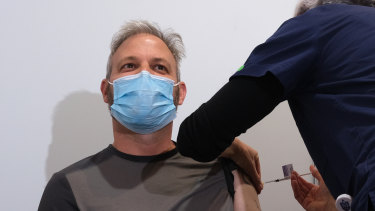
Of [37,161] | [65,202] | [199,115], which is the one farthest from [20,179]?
[199,115]

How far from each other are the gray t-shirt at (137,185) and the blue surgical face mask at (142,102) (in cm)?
12

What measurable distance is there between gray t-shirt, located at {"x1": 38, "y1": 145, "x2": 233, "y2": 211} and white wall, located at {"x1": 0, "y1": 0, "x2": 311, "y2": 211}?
287 millimetres

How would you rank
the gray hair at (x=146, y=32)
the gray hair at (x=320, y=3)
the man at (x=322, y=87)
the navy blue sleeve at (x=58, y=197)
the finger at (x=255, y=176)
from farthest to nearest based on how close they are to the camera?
the gray hair at (x=146, y=32)
the finger at (x=255, y=176)
the navy blue sleeve at (x=58, y=197)
the gray hair at (x=320, y=3)
the man at (x=322, y=87)

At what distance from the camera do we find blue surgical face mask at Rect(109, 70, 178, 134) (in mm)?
1101

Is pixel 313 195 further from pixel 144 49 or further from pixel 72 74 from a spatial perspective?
pixel 72 74

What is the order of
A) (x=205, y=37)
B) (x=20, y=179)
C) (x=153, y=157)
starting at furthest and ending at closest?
(x=205, y=37) < (x=20, y=179) < (x=153, y=157)

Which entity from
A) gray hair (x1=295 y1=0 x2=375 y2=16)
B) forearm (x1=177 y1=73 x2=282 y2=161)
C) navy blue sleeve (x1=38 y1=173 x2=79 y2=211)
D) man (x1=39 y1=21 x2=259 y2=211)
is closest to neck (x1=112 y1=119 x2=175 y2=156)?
man (x1=39 y1=21 x2=259 y2=211)

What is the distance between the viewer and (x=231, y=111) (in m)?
0.72

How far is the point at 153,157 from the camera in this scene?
117 centimetres

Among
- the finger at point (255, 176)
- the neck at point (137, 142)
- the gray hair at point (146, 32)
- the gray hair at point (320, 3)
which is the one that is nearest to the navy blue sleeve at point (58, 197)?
the neck at point (137, 142)

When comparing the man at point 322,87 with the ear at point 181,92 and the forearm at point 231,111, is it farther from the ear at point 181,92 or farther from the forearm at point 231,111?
the ear at point 181,92

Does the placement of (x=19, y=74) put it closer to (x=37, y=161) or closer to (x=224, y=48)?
(x=37, y=161)

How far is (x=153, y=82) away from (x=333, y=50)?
0.59 metres

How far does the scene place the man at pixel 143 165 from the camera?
3.54 ft
